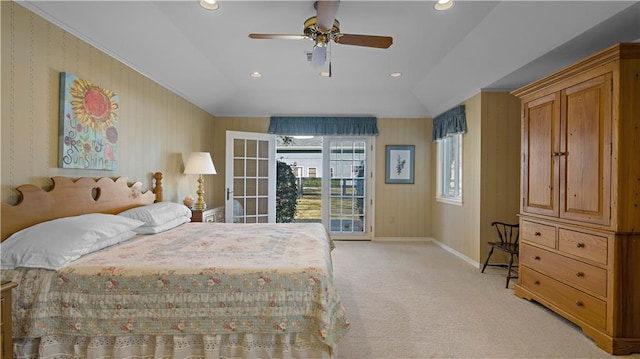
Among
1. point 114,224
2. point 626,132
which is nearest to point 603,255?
point 626,132

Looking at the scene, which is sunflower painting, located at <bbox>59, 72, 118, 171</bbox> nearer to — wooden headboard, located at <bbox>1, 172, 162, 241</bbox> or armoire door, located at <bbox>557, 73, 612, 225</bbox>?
wooden headboard, located at <bbox>1, 172, 162, 241</bbox>

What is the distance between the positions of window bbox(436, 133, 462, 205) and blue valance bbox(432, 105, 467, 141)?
106mm

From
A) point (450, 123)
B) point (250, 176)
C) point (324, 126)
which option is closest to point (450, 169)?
point (450, 123)

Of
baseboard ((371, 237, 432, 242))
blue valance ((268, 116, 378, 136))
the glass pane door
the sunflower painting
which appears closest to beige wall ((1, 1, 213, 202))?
the sunflower painting

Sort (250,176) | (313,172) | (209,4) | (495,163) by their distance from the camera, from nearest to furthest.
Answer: (209,4) < (495,163) < (250,176) < (313,172)

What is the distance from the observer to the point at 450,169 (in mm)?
5230

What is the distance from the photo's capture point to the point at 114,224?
7.07 ft

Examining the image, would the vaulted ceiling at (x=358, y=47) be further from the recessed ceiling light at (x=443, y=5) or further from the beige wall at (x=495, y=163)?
the beige wall at (x=495, y=163)

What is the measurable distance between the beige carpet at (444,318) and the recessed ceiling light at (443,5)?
266 cm

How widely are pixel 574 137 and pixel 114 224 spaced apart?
3.59m

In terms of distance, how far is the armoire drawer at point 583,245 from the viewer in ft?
7.22

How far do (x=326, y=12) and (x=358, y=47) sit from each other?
1523 mm

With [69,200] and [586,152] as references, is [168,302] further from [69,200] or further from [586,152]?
[586,152]

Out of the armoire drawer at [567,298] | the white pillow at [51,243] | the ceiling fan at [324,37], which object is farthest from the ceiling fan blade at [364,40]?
the armoire drawer at [567,298]
